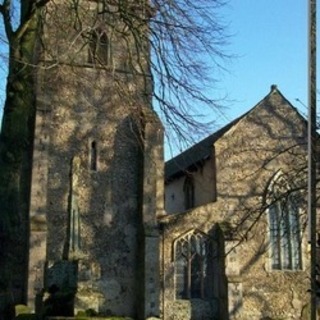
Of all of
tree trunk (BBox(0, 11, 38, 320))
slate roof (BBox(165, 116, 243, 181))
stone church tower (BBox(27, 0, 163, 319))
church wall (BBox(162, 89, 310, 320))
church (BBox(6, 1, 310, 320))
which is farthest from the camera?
slate roof (BBox(165, 116, 243, 181))

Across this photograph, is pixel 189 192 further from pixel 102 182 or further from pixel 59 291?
pixel 59 291

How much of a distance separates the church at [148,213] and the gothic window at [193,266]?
4 cm

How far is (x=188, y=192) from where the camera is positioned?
2547 cm

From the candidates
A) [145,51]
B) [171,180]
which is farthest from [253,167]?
[145,51]

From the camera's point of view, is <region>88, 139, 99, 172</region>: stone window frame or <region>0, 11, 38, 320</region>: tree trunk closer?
<region>0, 11, 38, 320</region>: tree trunk

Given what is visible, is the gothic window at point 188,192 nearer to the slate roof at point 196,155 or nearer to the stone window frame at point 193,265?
the slate roof at point 196,155

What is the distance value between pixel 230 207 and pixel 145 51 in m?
10.3

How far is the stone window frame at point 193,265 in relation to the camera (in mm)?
20922

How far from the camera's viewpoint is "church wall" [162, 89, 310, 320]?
812 inches

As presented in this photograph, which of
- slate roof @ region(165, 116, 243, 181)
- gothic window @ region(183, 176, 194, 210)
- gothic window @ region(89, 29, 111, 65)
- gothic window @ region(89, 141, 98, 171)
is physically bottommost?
gothic window @ region(183, 176, 194, 210)

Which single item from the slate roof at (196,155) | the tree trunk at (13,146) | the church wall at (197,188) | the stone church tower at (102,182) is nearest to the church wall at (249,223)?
the church wall at (197,188)

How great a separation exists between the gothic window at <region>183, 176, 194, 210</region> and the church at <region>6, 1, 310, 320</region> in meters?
1.46

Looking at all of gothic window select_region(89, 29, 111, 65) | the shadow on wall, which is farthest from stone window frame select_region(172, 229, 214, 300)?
the shadow on wall

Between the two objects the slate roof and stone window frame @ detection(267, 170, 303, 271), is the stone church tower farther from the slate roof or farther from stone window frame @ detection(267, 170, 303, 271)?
stone window frame @ detection(267, 170, 303, 271)
